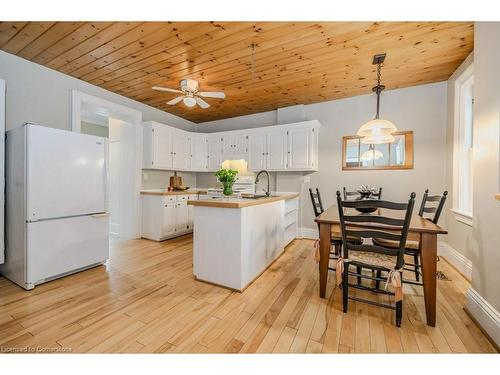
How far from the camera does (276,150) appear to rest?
4.17 m

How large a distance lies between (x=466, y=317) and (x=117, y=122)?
224 inches

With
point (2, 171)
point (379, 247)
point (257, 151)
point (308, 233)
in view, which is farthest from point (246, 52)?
point (308, 233)

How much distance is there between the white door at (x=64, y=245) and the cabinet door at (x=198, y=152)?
2.40 meters

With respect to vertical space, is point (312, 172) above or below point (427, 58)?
below

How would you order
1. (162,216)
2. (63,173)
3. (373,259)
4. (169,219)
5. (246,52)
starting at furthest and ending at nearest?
1. (169,219)
2. (162,216)
3. (246,52)
4. (63,173)
5. (373,259)

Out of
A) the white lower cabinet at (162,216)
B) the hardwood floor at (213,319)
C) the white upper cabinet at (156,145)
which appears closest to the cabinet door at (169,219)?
the white lower cabinet at (162,216)

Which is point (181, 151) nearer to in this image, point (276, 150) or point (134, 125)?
point (134, 125)

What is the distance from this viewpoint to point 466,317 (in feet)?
5.73

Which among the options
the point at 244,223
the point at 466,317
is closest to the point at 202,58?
the point at 244,223

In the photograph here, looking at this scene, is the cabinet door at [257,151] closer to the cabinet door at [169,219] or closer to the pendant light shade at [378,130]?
the cabinet door at [169,219]

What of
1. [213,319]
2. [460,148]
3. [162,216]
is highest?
[460,148]

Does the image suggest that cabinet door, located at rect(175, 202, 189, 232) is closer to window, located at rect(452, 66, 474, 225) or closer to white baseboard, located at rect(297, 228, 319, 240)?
white baseboard, located at rect(297, 228, 319, 240)

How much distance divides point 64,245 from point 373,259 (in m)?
3.16
